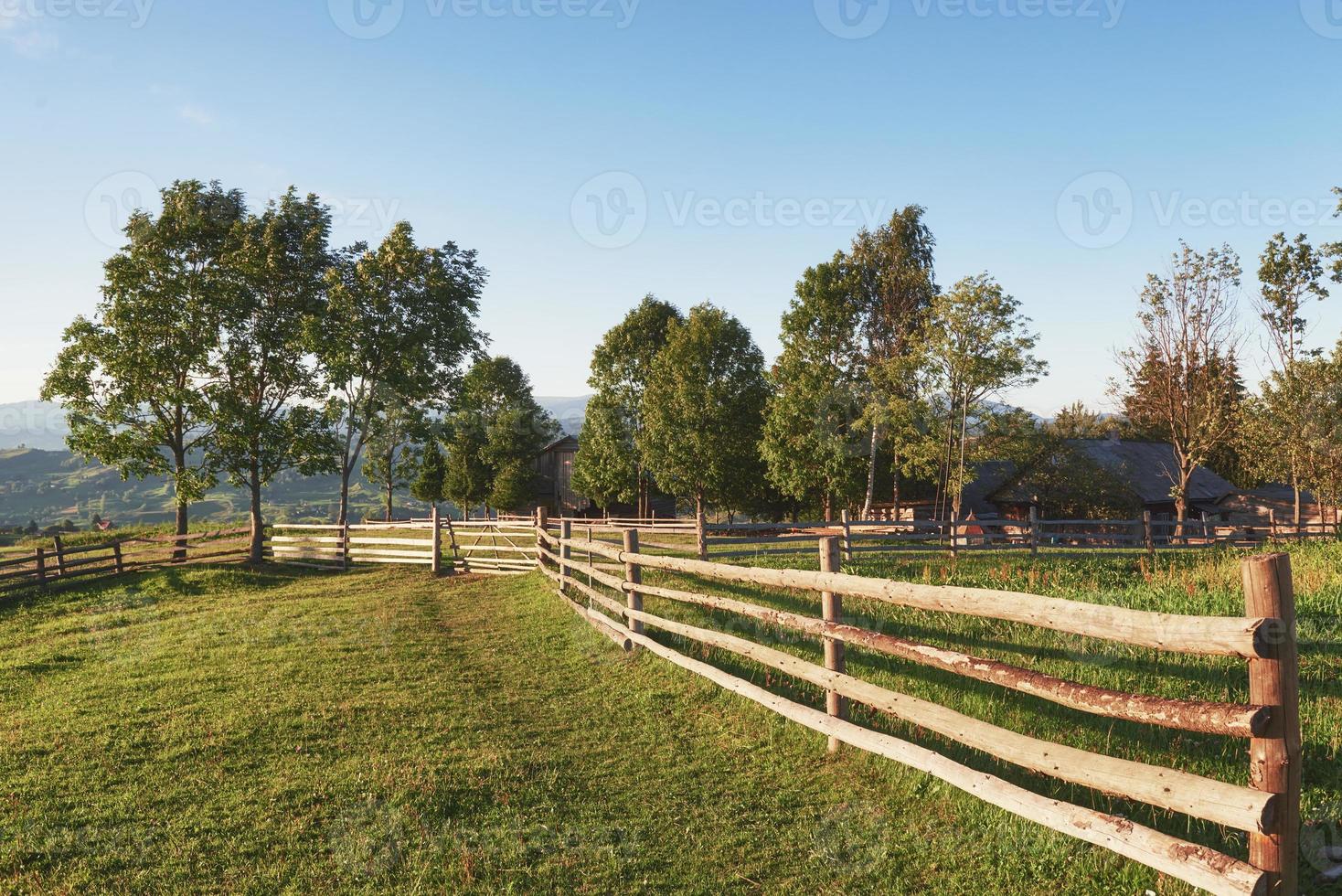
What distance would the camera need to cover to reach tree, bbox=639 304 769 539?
4025cm

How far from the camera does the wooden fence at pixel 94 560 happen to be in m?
19.2

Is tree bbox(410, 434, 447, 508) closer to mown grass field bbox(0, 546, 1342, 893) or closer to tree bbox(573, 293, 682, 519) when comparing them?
tree bbox(573, 293, 682, 519)

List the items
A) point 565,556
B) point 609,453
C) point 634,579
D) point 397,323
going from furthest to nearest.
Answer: point 609,453 < point 397,323 < point 565,556 < point 634,579

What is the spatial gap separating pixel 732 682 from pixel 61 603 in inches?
730

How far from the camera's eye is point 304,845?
495 cm

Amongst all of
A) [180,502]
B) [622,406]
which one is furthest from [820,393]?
[180,502]

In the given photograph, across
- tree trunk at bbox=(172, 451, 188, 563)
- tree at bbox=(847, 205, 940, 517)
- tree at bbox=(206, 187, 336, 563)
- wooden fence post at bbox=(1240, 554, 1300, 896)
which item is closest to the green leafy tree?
tree at bbox=(847, 205, 940, 517)

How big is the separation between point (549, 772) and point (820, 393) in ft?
99.7

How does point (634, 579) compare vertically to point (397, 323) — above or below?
below

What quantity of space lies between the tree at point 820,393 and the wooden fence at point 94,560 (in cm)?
2316

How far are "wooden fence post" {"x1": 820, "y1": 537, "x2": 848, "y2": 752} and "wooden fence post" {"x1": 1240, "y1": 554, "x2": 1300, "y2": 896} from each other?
10.6 feet

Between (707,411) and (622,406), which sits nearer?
(707,411)

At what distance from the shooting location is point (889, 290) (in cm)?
3528

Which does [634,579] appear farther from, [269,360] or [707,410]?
[707,410]
